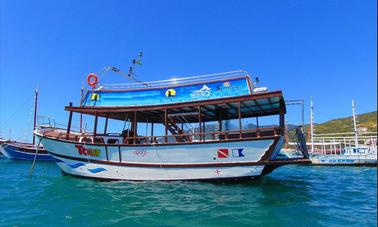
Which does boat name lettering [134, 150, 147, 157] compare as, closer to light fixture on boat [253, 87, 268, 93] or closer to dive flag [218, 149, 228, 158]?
dive flag [218, 149, 228, 158]

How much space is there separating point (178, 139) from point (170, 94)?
2.52 metres

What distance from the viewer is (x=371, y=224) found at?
21.2ft

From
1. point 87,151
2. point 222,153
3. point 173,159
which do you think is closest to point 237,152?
point 222,153

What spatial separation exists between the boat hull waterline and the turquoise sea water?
0.66m

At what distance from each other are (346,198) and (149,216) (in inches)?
280

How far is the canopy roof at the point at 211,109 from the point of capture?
40.1 feet

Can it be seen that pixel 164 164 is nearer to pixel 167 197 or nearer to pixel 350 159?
pixel 167 197

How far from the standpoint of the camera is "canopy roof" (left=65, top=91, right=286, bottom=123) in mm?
12234

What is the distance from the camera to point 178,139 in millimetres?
14547

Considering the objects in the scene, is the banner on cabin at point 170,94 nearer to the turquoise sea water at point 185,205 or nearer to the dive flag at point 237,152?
the dive flag at point 237,152

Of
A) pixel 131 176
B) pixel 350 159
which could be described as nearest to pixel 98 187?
pixel 131 176

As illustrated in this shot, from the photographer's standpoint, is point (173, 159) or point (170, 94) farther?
point (170, 94)

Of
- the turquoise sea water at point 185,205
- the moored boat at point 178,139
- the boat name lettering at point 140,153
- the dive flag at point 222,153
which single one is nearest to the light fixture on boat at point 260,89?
the moored boat at point 178,139

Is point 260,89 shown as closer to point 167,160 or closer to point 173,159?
point 173,159
